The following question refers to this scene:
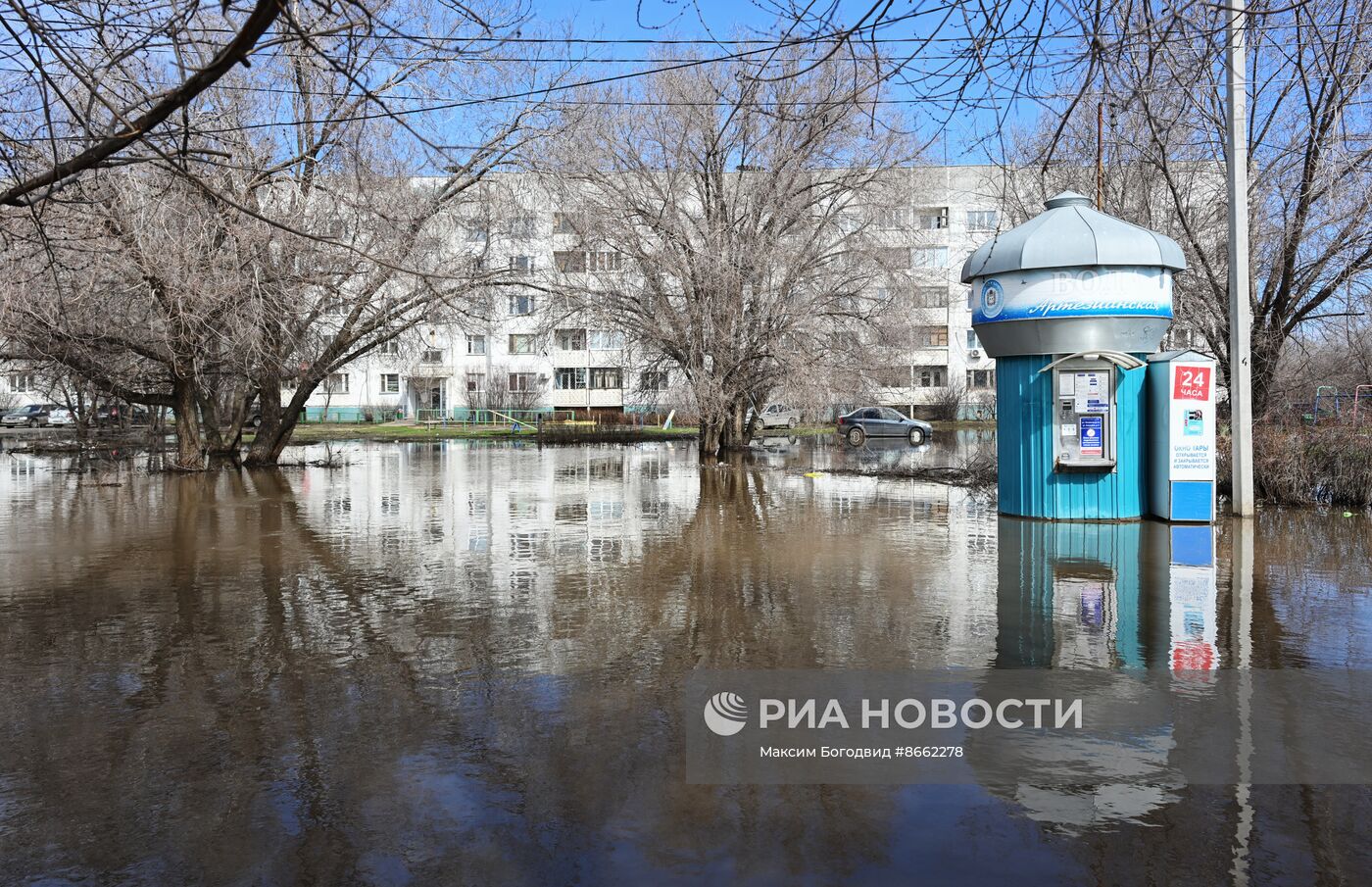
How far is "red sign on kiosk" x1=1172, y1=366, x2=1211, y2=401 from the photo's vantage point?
45.0ft

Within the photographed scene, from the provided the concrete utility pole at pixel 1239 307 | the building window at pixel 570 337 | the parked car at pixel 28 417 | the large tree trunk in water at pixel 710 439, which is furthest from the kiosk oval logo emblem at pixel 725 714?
the parked car at pixel 28 417

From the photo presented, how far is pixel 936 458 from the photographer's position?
29.2 meters

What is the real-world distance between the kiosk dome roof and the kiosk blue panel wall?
128cm

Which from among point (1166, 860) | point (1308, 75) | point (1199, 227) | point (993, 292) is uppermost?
point (1308, 75)

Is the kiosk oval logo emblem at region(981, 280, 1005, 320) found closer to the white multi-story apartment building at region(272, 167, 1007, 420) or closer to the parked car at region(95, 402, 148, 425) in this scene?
the white multi-story apartment building at region(272, 167, 1007, 420)

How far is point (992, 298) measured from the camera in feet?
47.9

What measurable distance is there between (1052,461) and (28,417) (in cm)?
6419

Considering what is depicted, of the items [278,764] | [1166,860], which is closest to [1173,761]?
[1166,860]

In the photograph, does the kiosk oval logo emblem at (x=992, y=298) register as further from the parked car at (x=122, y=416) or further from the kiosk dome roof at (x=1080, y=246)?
the parked car at (x=122, y=416)

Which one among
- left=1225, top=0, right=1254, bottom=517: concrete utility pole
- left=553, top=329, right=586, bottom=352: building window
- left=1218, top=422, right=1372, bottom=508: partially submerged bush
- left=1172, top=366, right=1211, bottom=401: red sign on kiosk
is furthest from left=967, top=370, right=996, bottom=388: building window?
left=1172, top=366, right=1211, bottom=401: red sign on kiosk

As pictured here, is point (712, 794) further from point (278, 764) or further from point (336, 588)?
point (336, 588)

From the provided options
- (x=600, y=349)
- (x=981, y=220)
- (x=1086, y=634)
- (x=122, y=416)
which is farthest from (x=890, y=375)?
(x=122, y=416)

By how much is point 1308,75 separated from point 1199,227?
13.5ft

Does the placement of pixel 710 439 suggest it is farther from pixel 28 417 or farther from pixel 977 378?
pixel 28 417
